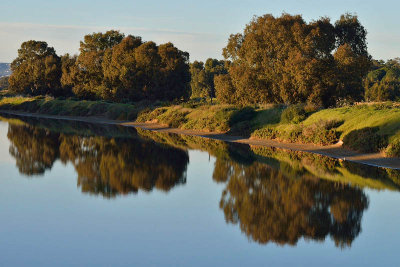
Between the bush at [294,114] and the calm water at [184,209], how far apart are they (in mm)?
6961

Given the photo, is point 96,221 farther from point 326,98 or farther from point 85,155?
point 326,98

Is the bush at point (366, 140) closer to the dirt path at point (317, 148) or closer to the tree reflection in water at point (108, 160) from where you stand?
the dirt path at point (317, 148)

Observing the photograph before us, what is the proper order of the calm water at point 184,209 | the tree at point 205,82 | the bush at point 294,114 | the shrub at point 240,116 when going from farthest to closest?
the tree at point 205,82 < the shrub at point 240,116 < the bush at point 294,114 < the calm water at point 184,209

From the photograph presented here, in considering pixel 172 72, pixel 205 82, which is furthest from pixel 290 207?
pixel 205 82

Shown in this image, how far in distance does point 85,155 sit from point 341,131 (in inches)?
639

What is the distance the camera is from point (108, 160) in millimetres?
28141

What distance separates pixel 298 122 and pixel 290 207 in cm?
2139

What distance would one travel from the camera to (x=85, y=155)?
30.4 metres

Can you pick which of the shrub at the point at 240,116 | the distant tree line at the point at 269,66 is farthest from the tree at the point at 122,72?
the shrub at the point at 240,116

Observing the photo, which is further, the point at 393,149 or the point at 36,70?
the point at 36,70

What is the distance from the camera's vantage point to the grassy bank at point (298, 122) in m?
29.5

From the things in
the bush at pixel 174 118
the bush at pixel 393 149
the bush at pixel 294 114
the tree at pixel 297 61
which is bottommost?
the bush at pixel 393 149

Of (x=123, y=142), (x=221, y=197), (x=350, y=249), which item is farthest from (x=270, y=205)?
(x=123, y=142)

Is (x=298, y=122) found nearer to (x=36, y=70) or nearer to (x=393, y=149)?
(x=393, y=149)
